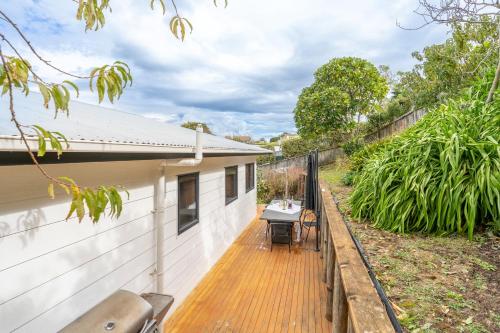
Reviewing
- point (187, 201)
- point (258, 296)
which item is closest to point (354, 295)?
point (258, 296)

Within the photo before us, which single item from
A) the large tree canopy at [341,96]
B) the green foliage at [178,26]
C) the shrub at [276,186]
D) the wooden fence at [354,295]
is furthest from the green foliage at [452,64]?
the shrub at [276,186]

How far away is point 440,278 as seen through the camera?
195 cm

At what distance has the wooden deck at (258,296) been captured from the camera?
3852mm

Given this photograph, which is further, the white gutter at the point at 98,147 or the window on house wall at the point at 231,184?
the window on house wall at the point at 231,184

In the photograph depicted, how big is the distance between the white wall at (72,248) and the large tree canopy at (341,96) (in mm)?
14436

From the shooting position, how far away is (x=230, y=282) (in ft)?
16.8

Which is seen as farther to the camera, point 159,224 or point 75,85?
point 159,224

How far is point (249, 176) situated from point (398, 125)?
32.5ft

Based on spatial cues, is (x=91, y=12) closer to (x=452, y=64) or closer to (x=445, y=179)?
(x=445, y=179)

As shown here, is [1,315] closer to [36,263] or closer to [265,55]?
[36,263]

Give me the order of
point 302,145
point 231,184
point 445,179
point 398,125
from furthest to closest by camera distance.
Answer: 1. point 302,145
2. point 398,125
3. point 231,184
4. point 445,179

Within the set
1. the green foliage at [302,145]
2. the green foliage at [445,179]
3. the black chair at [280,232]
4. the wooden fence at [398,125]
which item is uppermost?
the wooden fence at [398,125]

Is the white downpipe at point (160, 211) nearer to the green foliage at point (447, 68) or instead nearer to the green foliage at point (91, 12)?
the green foliage at point (91, 12)

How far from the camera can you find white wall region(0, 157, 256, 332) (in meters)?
1.89
